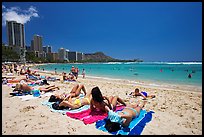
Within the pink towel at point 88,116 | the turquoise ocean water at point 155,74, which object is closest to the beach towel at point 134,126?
the pink towel at point 88,116

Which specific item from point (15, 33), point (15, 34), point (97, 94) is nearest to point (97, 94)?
point (97, 94)

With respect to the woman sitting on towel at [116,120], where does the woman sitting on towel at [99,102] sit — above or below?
above

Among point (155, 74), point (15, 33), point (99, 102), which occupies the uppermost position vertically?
point (15, 33)

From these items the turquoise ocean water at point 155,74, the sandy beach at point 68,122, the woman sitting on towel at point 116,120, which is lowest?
the turquoise ocean water at point 155,74

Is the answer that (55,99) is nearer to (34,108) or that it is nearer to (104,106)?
(34,108)

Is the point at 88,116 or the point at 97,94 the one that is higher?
the point at 97,94

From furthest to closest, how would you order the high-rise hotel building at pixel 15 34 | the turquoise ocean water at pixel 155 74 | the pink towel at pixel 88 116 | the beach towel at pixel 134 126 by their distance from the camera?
the high-rise hotel building at pixel 15 34 < the turquoise ocean water at pixel 155 74 < the pink towel at pixel 88 116 < the beach towel at pixel 134 126

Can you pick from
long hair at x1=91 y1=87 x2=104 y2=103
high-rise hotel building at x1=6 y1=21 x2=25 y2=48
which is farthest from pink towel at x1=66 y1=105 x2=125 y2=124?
high-rise hotel building at x1=6 y1=21 x2=25 y2=48

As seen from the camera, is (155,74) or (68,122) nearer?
(68,122)

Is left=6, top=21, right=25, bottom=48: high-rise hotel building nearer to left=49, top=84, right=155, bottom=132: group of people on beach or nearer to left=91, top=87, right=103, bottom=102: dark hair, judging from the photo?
left=49, top=84, right=155, bottom=132: group of people on beach

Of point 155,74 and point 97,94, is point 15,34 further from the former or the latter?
point 97,94

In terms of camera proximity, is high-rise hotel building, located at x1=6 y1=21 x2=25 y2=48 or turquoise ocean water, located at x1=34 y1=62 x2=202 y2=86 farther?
high-rise hotel building, located at x1=6 y1=21 x2=25 y2=48

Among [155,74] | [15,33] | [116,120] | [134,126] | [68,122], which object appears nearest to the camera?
[116,120]

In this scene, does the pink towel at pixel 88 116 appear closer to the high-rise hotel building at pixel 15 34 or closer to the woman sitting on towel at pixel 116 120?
the woman sitting on towel at pixel 116 120
